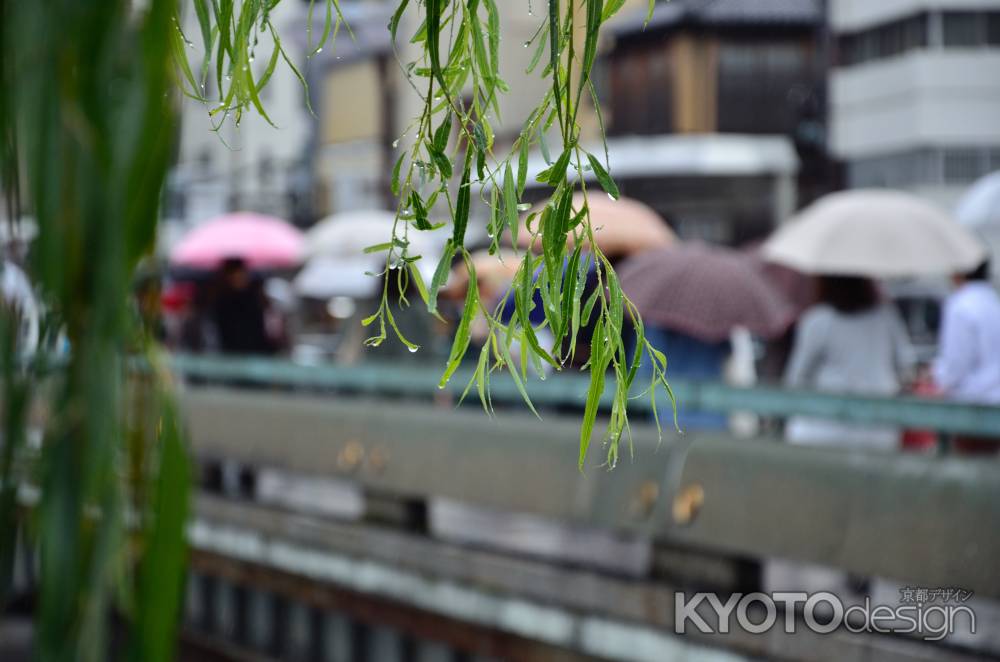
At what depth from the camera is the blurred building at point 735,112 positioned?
31922 millimetres

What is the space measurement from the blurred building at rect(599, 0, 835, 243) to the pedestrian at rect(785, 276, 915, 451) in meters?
24.8

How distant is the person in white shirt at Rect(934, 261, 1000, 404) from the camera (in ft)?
26.0

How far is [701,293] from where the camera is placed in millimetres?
7816

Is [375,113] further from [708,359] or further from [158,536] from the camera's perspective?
[158,536]

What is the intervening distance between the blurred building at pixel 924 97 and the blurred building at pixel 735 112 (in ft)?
2.76

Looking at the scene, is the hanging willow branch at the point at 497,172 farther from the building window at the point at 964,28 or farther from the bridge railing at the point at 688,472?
the building window at the point at 964,28

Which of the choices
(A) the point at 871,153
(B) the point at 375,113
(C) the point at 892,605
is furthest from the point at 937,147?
(C) the point at 892,605

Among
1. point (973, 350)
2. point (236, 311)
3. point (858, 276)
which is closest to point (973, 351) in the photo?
point (973, 350)

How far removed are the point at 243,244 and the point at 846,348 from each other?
8.06 m

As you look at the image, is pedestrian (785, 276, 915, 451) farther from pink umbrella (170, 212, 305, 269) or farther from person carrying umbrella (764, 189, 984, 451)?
pink umbrella (170, 212, 305, 269)

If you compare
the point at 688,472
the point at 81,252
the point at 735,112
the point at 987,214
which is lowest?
the point at 688,472

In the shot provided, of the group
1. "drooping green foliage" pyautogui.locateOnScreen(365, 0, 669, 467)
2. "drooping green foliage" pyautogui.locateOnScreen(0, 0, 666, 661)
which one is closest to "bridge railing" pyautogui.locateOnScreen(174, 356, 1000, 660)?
"drooping green foliage" pyautogui.locateOnScreen(365, 0, 669, 467)

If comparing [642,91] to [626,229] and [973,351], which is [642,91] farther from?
[973,351]

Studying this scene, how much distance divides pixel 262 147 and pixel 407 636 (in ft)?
142
